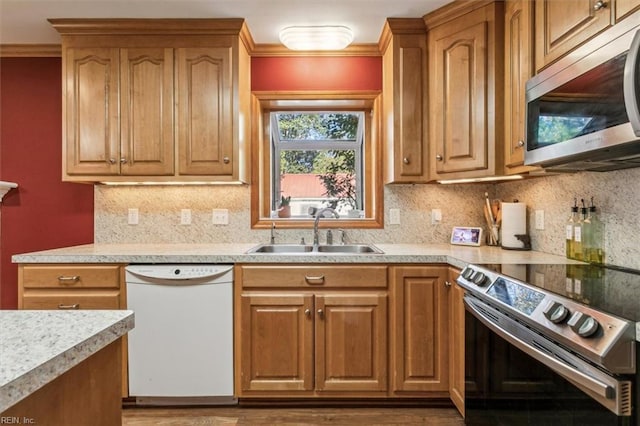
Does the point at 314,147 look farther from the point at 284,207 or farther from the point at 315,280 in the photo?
the point at 315,280

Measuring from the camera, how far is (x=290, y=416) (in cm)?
208

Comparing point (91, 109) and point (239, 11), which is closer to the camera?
point (239, 11)

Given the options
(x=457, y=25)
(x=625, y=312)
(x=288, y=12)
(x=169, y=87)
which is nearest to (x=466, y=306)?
(x=625, y=312)

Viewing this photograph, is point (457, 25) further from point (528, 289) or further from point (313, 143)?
point (528, 289)

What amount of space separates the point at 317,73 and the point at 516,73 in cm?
136

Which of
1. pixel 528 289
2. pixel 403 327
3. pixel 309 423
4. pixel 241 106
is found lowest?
pixel 309 423

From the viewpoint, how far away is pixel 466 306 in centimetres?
166

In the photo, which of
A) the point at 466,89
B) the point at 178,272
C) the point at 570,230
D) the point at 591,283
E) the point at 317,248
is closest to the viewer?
the point at 591,283

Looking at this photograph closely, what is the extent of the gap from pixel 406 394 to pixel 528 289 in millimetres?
1187

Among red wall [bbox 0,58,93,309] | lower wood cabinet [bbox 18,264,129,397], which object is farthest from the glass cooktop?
red wall [bbox 0,58,93,309]

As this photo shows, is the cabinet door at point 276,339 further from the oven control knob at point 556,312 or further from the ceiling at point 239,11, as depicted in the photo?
the ceiling at point 239,11

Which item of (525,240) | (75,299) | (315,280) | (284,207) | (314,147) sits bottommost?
(75,299)

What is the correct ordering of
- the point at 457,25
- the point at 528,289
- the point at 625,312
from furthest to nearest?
the point at 457,25 < the point at 528,289 < the point at 625,312

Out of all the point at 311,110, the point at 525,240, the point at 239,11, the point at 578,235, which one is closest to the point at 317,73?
the point at 311,110
